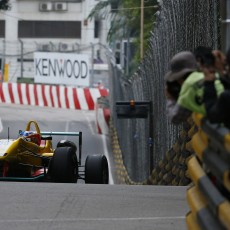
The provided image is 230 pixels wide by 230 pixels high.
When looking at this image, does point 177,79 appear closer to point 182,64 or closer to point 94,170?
point 182,64

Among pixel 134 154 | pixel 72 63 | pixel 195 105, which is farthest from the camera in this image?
pixel 72 63

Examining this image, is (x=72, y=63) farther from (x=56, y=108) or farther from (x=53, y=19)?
(x=53, y=19)

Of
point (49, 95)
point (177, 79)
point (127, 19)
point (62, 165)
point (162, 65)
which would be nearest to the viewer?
point (177, 79)

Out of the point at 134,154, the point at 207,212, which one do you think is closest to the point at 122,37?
the point at 134,154

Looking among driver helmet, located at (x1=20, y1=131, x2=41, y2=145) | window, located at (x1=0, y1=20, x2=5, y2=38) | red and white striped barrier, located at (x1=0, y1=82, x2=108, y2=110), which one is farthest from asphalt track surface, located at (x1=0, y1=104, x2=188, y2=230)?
window, located at (x1=0, y1=20, x2=5, y2=38)

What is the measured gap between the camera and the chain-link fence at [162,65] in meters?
12.6

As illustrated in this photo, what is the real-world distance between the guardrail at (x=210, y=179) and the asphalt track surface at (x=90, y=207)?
1985 mm

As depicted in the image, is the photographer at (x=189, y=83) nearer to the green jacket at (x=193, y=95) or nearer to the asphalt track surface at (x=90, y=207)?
the green jacket at (x=193, y=95)

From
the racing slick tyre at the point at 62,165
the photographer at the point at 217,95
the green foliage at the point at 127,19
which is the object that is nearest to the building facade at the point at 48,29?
the green foliage at the point at 127,19

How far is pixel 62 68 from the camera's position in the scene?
56.1m

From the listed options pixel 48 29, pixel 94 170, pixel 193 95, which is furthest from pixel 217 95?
pixel 48 29

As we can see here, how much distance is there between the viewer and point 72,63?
55844mm

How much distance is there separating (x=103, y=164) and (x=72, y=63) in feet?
135

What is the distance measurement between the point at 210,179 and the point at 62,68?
5084 cm
